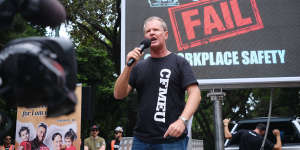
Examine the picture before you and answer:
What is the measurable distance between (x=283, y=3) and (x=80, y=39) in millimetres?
12711

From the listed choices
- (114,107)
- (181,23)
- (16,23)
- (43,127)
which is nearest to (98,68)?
(114,107)

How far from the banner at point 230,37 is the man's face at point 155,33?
8.13ft

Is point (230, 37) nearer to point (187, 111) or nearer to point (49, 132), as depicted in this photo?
point (187, 111)

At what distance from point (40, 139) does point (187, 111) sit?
226 inches

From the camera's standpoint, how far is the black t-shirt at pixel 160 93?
2.32m

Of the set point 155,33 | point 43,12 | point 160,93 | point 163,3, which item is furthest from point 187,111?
point 163,3

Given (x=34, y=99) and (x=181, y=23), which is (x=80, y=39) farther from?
(x=34, y=99)

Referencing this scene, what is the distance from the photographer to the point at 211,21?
5184mm

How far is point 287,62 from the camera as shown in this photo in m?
5.01

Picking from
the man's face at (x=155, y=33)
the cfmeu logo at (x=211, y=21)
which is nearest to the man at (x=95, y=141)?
the cfmeu logo at (x=211, y=21)

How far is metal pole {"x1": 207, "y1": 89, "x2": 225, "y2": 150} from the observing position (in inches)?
194

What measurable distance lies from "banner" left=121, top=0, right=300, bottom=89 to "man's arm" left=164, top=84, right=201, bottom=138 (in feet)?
8.82

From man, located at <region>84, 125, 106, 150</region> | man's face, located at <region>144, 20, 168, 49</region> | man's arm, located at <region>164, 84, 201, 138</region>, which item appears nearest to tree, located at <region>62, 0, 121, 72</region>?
man, located at <region>84, 125, 106, 150</region>

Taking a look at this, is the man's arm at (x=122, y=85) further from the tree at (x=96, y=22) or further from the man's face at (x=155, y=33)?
the tree at (x=96, y=22)
